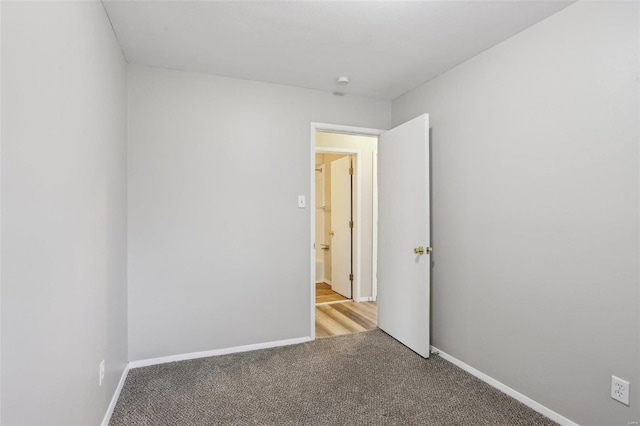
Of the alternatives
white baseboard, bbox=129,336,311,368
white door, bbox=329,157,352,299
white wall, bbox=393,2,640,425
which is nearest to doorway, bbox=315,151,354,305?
white door, bbox=329,157,352,299

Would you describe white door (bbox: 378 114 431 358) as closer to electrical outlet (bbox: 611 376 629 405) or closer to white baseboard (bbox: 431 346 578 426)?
white baseboard (bbox: 431 346 578 426)

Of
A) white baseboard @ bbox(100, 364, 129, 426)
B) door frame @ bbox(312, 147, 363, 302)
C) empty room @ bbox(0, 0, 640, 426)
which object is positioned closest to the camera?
empty room @ bbox(0, 0, 640, 426)

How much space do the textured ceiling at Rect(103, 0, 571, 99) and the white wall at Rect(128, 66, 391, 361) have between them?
289 millimetres

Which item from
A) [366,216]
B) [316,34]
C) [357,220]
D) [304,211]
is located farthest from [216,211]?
[366,216]

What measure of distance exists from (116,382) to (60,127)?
5.66 feet

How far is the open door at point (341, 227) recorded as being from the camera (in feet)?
15.7

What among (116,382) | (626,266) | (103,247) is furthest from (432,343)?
(103,247)

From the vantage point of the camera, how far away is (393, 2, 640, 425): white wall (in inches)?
66.5

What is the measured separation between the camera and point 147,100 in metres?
2.67

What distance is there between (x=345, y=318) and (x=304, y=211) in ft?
4.83

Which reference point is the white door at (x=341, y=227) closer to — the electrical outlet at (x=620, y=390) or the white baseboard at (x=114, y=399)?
the white baseboard at (x=114, y=399)

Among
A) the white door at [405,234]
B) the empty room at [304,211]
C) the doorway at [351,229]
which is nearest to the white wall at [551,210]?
the empty room at [304,211]

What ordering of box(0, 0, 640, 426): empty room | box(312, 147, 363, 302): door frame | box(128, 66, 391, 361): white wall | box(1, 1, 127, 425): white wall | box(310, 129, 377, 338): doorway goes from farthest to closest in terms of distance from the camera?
box(312, 147, 363, 302): door frame → box(310, 129, 377, 338): doorway → box(128, 66, 391, 361): white wall → box(0, 0, 640, 426): empty room → box(1, 1, 127, 425): white wall

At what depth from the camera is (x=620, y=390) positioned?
5.54 feet
